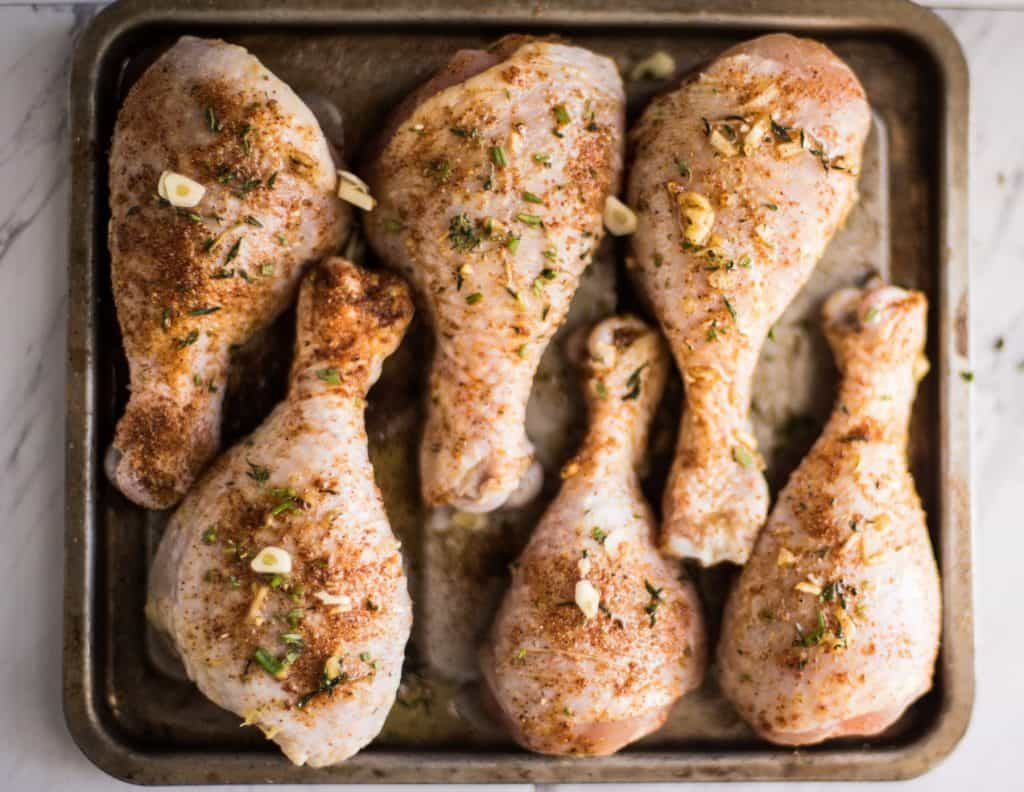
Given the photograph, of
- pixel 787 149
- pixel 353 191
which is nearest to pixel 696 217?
pixel 787 149

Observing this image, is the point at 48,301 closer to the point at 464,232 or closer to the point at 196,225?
the point at 196,225

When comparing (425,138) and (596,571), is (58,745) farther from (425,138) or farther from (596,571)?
(425,138)

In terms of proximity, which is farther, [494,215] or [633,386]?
[633,386]

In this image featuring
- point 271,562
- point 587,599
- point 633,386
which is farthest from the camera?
point 633,386

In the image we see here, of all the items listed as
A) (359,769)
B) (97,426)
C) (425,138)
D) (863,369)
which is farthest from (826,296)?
(97,426)

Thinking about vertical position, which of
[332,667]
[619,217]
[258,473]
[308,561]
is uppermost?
[619,217]

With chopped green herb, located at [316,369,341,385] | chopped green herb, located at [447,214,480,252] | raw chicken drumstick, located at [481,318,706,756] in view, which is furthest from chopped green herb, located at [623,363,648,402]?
chopped green herb, located at [316,369,341,385]

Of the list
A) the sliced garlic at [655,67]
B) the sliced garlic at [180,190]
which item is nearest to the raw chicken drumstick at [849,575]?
the sliced garlic at [655,67]

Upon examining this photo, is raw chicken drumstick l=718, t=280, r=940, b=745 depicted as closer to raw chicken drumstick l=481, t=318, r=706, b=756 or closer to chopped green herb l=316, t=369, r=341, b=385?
raw chicken drumstick l=481, t=318, r=706, b=756
